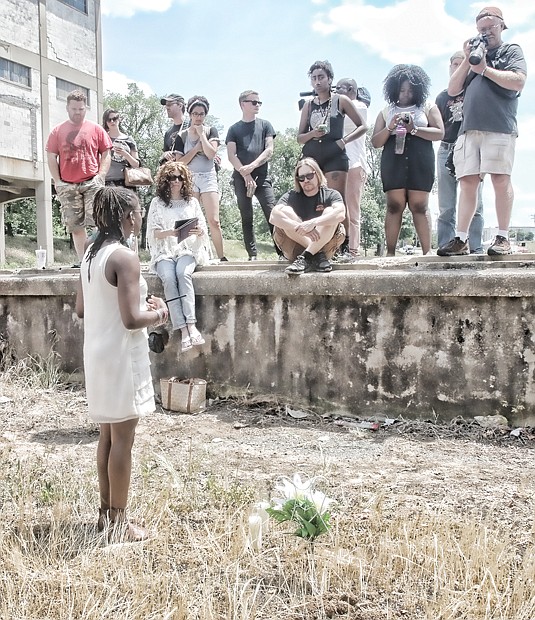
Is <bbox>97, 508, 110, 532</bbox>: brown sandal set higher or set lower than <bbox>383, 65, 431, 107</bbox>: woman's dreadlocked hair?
lower

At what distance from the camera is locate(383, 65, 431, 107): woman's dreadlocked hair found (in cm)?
614

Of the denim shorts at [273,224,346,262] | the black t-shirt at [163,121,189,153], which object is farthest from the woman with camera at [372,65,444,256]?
the black t-shirt at [163,121,189,153]

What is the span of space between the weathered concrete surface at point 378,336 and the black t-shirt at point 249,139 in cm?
155

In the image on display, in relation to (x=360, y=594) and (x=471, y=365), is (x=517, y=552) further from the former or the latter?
(x=471, y=365)

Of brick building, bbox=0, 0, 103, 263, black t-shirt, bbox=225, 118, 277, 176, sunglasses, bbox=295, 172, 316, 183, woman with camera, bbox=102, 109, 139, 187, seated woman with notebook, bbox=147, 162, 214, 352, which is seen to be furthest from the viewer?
brick building, bbox=0, 0, 103, 263

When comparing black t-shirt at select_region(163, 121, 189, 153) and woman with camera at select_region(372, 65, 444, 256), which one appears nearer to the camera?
woman with camera at select_region(372, 65, 444, 256)

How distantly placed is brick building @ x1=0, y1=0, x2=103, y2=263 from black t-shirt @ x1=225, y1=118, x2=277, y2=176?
1692 centimetres

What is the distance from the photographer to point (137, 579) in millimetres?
2576

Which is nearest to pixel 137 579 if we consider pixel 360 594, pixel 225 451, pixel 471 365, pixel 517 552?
pixel 360 594

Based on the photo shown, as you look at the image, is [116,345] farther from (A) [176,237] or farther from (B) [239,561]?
(A) [176,237]

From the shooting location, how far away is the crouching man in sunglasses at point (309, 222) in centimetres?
548

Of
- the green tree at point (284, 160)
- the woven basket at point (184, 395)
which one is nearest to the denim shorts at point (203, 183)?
the woven basket at point (184, 395)

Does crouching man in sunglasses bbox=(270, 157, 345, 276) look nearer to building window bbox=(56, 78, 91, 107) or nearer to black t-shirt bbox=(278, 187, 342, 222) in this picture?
black t-shirt bbox=(278, 187, 342, 222)

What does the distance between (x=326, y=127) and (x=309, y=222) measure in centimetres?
134
